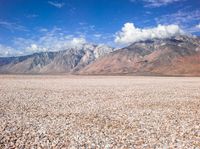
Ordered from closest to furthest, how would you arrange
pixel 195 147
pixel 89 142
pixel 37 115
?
1. pixel 195 147
2. pixel 89 142
3. pixel 37 115

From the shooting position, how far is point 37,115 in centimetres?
1941

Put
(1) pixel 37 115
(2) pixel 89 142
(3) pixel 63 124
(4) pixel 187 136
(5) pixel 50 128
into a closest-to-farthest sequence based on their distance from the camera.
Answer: (2) pixel 89 142
(4) pixel 187 136
(5) pixel 50 128
(3) pixel 63 124
(1) pixel 37 115

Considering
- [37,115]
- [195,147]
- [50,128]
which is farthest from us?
[37,115]

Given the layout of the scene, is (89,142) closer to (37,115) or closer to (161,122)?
(161,122)

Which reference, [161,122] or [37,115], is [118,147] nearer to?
[161,122]

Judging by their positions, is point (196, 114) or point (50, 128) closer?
point (50, 128)

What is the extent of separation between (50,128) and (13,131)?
1888 mm

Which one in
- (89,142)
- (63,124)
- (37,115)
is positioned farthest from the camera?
(37,115)

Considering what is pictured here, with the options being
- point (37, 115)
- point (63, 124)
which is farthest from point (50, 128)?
point (37, 115)

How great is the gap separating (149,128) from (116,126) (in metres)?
1.79

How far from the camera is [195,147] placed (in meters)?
11.3

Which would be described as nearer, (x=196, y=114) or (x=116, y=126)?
(x=116, y=126)

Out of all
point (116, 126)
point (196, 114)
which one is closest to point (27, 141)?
point (116, 126)

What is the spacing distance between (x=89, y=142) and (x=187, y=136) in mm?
4526
